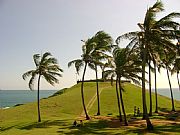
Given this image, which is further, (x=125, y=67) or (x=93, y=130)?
(x=125, y=67)

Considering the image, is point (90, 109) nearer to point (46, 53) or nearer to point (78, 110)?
point (78, 110)

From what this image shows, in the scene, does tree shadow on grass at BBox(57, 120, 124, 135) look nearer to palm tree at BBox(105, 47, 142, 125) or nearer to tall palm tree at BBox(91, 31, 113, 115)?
palm tree at BBox(105, 47, 142, 125)

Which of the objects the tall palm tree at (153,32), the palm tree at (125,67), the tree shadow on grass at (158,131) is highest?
the tall palm tree at (153,32)

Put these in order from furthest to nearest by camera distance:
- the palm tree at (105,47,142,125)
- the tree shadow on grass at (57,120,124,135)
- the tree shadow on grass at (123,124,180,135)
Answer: the palm tree at (105,47,142,125) < the tree shadow on grass at (57,120,124,135) < the tree shadow on grass at (123,124,180,135)

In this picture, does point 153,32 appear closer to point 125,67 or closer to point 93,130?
point 125,67

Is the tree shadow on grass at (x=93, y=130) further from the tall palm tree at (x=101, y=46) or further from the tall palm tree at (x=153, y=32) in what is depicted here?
the tall palm tree at (x=101, y=46)

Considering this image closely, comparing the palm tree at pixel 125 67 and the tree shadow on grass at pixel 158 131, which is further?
the palm tree at pixel 125 67

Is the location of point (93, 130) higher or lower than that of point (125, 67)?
lower

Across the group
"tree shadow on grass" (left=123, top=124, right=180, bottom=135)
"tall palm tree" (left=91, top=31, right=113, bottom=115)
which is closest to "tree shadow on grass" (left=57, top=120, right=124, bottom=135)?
"tree shadow on grass" (left=123, top=124, right=180, bottom=135)

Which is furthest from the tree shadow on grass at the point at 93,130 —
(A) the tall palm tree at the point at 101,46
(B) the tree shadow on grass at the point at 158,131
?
(A) the tall palm tree at the point at 101,46

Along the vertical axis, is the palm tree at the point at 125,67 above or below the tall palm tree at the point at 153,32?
below

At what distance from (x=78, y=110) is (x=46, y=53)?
17.1 meters

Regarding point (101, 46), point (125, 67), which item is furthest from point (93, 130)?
point (101, 46)

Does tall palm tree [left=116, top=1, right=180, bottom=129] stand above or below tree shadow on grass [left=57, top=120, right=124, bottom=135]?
above
